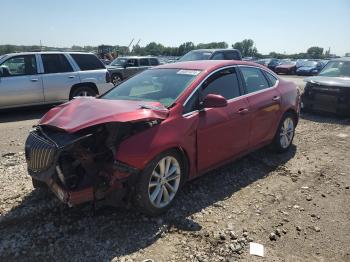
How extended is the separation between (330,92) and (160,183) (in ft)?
25.0

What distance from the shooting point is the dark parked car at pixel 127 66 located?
60.7 ft

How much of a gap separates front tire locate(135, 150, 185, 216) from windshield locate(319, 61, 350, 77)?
8.44 meters

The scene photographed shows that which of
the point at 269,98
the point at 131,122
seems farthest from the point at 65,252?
the point at 269,98

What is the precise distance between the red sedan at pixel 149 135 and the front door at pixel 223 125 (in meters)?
0.01

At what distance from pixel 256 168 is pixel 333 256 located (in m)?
2.33

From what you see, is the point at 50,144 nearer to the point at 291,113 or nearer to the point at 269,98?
the point at 269,98

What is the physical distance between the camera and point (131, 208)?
14.0ft

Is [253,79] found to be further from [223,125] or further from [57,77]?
[57,77]

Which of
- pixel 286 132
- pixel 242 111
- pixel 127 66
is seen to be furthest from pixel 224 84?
pixel 127 66

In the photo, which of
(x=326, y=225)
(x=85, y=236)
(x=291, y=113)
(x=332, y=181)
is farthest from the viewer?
(x=291, y=113)

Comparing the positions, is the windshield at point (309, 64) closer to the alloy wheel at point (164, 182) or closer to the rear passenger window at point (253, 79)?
the rear passenger window at point (253, 79)

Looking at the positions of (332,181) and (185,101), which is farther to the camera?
(332,181)

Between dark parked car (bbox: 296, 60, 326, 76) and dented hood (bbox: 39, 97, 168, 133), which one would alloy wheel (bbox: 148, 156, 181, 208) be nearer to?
dented hood (bbox: 39, 97, 168, 133)

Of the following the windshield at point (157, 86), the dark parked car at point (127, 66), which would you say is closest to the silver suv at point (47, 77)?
the windshield at point (157, 86)
